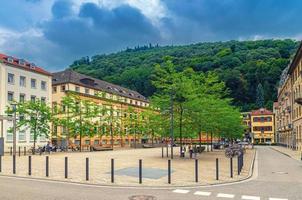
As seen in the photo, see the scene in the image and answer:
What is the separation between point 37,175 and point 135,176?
4.57 metres

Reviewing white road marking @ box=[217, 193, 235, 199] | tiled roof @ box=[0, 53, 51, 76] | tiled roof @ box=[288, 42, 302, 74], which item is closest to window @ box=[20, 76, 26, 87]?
tiled roof @ box=[0, 53, 51, 76]

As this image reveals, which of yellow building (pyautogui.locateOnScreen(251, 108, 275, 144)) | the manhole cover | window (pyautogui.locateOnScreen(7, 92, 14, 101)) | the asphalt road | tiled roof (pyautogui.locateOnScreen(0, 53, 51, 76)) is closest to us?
the manhole cover

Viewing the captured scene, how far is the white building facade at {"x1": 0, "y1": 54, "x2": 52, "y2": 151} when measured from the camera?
2050 inches

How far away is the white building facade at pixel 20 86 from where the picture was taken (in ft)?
171

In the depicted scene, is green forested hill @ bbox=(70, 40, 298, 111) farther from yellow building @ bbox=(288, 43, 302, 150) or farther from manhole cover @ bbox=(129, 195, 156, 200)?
manhole cover @ bbox=(129, 195, 156, 200)

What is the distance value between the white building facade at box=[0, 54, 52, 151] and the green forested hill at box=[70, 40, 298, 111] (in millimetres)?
51744

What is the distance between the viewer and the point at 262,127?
353 ft

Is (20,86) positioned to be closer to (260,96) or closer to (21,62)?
(21,62)

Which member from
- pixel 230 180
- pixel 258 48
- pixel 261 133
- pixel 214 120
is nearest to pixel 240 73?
pixel 258 48

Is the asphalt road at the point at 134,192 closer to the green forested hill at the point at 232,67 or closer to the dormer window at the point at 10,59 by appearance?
the dormer window at the point at 10,59

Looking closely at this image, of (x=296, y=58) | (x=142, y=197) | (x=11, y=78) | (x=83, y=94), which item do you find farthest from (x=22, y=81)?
(x=142, y=197)

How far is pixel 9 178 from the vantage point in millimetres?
15203

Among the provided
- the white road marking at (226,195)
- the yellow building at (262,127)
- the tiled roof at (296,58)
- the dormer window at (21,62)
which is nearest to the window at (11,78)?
the dormer window at (21,62)

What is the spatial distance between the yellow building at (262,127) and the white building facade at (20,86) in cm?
6807
